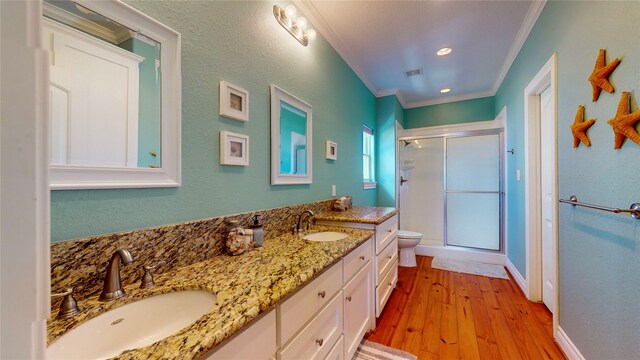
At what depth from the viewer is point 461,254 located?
328cm

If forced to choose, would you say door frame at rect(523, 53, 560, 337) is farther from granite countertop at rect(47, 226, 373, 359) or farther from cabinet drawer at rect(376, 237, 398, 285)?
granite countertop at rect(47, 226, 373, 359)

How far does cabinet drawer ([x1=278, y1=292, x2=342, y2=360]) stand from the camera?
2.73 ft

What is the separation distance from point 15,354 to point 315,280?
838 mm

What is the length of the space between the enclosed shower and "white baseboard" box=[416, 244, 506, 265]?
0.40ft

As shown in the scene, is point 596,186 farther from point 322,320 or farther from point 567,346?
point 322,320

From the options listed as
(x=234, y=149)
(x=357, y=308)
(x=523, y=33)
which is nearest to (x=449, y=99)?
(x=523, y=33)

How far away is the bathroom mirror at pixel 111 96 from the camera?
0.69 meters

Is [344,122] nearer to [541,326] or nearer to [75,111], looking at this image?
[75,111]

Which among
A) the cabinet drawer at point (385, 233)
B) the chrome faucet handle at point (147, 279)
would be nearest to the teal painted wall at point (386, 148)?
the cabinet drawer at point (385, 233)

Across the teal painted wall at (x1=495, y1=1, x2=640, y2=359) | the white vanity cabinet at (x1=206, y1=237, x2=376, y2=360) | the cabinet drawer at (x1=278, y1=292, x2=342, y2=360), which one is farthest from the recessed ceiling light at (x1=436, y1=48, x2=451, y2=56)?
the cabinet drawer at (x1=278, y1=292, x2=342, y2=360)

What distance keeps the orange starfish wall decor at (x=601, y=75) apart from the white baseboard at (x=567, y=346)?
141 cm

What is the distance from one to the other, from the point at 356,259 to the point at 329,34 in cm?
193

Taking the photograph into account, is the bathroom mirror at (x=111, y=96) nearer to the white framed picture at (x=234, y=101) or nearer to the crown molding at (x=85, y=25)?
the crown molding at (x=85, y=25)

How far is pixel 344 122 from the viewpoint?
8.11ft
